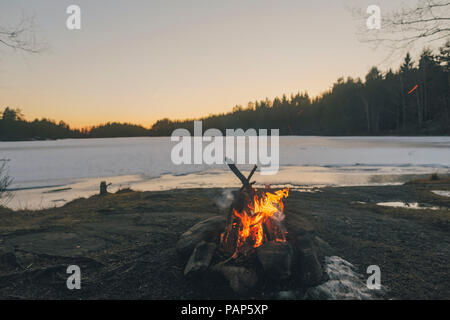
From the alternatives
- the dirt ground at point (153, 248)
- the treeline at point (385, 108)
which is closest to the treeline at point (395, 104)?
the treeline at point (385, 108)

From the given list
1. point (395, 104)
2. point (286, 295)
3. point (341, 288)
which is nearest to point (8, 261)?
point (286, 295)

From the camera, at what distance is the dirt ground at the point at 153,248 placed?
3.74 m

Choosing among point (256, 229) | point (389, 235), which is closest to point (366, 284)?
point (256, 229)

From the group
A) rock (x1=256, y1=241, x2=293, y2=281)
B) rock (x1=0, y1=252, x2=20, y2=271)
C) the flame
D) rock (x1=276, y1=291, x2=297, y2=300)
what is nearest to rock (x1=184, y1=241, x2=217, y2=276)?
the flame

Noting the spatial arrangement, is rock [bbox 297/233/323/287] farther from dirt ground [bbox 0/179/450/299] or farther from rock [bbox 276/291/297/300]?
dirt ground [bbox 0/179/450/299]

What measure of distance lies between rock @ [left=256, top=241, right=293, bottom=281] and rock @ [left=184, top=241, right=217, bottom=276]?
70 centimetres

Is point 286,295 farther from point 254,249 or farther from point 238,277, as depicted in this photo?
point 254,249

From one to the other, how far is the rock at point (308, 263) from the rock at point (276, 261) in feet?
0.66

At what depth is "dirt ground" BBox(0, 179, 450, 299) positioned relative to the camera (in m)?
3.74

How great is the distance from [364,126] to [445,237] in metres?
71.9

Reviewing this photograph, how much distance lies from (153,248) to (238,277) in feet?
6.07

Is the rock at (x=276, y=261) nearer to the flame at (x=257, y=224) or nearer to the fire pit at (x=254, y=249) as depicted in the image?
the fire pit at (x=254, y=249)
